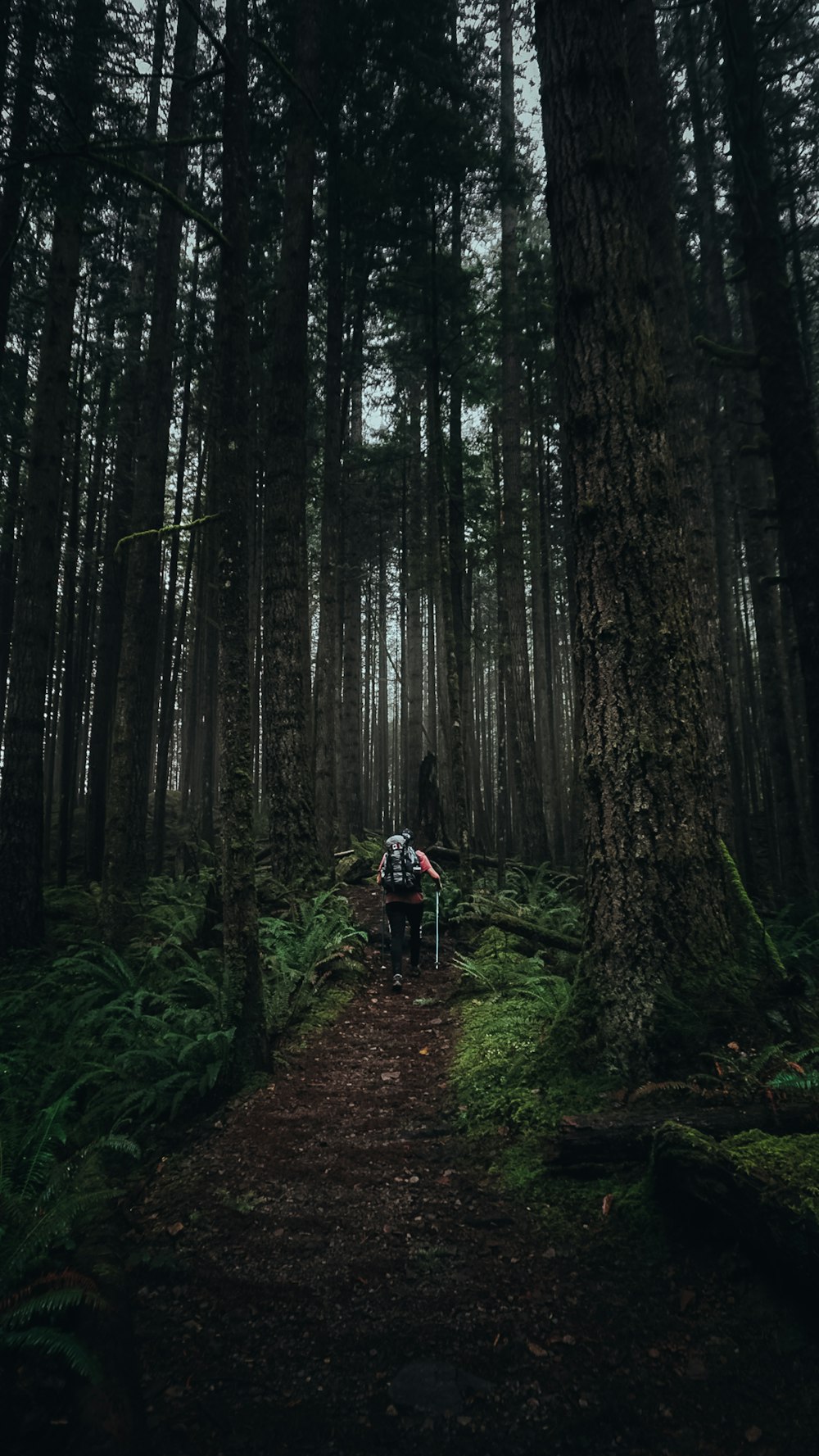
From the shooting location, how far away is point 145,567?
997 cm

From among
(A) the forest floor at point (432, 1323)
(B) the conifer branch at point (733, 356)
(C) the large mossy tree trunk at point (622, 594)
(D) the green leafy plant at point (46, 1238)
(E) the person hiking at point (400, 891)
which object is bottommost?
(A) the forest floor at point (432, 1323)

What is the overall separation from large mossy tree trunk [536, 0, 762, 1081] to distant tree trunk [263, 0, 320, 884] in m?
6.13

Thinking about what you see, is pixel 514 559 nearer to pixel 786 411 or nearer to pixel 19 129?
pixel 786 411

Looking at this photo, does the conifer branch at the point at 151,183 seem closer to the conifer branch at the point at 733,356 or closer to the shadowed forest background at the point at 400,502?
the shadowed forest background at the point at 400,502

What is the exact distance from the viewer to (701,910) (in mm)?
4062

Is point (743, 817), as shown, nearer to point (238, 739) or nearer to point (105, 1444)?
A: point (238, 739)

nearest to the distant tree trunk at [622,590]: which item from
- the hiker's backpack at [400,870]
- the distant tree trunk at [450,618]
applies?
the hiker's backpack at [400,870]

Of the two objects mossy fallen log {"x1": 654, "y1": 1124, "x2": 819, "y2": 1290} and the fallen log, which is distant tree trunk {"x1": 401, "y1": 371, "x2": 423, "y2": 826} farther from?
mossy fallen log {"x1": 654, "y1": 1124, "x2": 819, "y2": 1290}

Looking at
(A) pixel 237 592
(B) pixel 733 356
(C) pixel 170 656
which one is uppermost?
(B) pixel 733 356

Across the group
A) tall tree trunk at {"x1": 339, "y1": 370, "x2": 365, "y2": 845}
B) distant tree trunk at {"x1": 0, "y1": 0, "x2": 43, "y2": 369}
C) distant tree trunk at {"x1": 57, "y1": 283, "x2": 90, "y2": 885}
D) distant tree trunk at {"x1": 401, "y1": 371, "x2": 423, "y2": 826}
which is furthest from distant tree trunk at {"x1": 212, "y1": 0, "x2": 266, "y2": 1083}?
distant tree trunk at {"x1": 401, "y1": 371, "x2": 423, "y2": 826}

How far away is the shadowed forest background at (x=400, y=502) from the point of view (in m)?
4.27

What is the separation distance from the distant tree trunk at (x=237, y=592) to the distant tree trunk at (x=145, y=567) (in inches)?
147

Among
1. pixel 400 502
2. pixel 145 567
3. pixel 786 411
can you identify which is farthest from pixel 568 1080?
pixel 400 502

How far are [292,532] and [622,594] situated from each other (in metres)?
7.19
